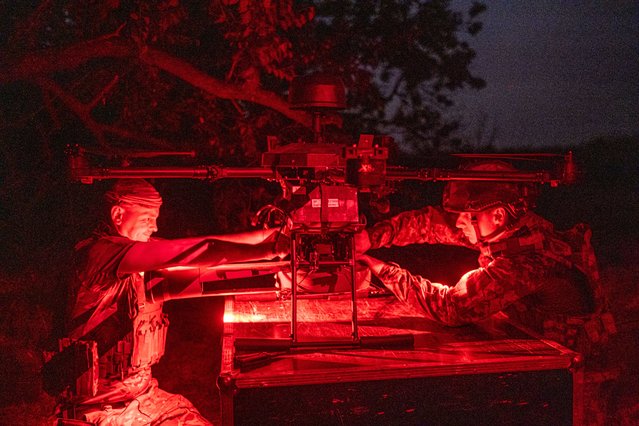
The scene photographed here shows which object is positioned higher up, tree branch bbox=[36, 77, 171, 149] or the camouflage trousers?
tree branch bbox=[36, 77, 171, 149]

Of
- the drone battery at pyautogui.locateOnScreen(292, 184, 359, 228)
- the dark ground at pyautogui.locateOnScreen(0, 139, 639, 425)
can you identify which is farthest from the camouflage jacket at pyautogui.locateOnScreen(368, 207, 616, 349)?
the drone battery at pyautogui.locateOnScreen(292, 184, 359, 228)

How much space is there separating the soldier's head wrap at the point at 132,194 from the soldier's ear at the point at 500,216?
86.4 inches

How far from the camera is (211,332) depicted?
33.3 feet

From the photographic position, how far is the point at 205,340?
997 cm

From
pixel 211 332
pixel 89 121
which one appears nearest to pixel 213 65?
pixel 89 121

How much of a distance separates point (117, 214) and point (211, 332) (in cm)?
563

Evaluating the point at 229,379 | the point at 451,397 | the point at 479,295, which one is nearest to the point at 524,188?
the point at 479,295

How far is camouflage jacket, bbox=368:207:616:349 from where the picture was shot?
4.64 metres

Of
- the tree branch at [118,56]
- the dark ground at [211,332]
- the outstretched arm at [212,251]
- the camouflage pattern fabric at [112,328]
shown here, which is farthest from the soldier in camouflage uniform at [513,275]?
the tree branch at [118,56]

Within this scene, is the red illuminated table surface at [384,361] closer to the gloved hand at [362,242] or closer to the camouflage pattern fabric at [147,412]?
the gloved hand at [362,242]

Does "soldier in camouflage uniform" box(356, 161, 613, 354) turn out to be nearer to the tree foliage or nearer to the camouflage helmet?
the camouflage helmet

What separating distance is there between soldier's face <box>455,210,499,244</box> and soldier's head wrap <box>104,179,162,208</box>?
206 centimetres

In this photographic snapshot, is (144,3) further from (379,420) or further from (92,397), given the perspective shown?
(379,420)

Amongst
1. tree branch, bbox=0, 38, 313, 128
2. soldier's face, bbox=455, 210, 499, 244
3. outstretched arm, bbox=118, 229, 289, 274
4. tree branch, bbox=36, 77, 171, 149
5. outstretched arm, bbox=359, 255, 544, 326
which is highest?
tree branch, bbox=0, 38, 313, 128
